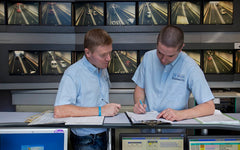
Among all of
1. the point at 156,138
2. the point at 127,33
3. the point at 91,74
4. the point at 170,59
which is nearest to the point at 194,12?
the point at 127,33

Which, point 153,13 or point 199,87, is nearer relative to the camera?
point 199,87

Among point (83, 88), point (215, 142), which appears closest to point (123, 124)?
point (83, 88)

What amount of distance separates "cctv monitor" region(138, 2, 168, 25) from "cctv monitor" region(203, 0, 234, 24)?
0.52 m

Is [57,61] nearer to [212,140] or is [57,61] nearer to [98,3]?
[98,3]

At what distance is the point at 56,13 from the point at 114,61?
0.95 metres

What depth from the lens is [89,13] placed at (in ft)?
10.8

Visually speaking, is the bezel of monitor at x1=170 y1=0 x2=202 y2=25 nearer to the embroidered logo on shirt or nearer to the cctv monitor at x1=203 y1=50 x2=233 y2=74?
the cctv monitor at x1=203 y1=50 x2=233 y2=74

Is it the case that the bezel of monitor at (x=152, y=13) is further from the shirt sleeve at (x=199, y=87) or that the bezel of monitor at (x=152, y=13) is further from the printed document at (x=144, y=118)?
the printed document at (x=144, y=118)

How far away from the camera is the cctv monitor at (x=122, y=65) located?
133 inches

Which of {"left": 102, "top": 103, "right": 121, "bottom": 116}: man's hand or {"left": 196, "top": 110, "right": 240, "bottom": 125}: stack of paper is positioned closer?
{"left": 196, "top": 110, "right": 240, "bottom": 125}: stack of paper

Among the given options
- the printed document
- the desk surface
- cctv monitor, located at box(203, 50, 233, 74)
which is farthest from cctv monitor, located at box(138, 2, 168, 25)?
the desk surface

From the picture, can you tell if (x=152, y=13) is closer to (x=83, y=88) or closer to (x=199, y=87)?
(x=199, y=87)

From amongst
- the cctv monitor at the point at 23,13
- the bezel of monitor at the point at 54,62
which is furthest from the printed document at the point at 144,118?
the cctv monitor at the point at 23,13

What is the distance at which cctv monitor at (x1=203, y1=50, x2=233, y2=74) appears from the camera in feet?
11.0
